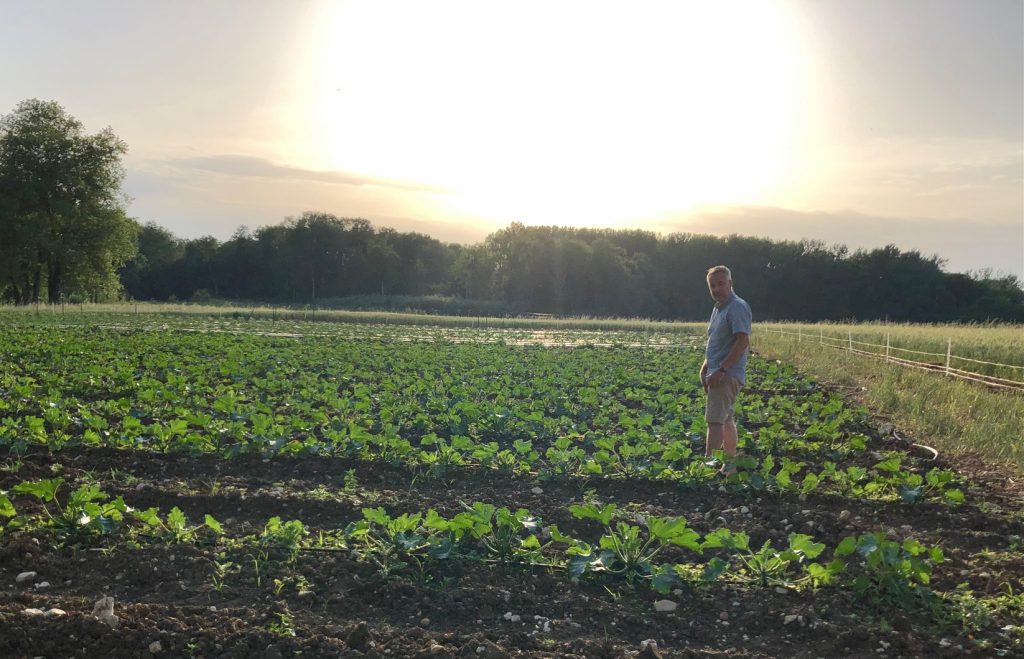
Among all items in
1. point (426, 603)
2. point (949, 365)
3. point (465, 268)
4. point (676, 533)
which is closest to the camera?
point (426, 603)

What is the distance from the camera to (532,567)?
4.79m

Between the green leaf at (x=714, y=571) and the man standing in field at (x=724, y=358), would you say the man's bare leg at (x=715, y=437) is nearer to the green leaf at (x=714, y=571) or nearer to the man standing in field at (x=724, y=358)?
the man standing in field at (x=724, y=358)

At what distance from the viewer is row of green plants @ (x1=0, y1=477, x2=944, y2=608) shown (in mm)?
4457

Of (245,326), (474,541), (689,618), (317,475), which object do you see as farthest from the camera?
(245,326)

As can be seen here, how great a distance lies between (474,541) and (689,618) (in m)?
1.45

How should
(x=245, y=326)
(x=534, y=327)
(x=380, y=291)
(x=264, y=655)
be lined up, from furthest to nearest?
(x=380, y=291) → (x=534, y=327) → (x=245, y=326) → (x=264, y=655)

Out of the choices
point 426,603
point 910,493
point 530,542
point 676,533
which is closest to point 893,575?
point 676,533

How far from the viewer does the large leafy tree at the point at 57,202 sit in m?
48.2

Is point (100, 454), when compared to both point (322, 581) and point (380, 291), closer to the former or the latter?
point (322, 581)

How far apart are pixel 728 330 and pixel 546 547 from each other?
123 inches

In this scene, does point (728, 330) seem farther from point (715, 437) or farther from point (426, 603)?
point (426, 603)

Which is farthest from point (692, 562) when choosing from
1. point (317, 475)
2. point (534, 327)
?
point (534, 327)

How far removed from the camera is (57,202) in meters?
48.6

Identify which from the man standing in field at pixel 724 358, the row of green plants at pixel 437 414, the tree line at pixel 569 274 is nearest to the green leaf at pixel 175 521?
the row of green plants at pixel 437 414
